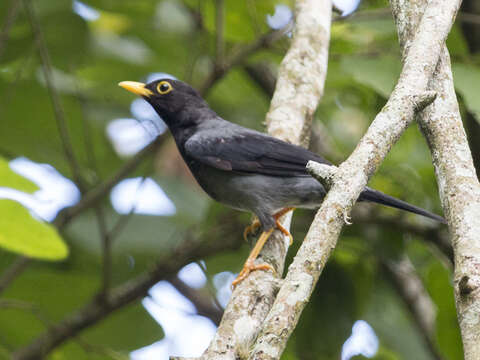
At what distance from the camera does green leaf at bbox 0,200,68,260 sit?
3150 millimetres

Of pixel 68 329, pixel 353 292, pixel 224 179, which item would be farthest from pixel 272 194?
pixel 68 329

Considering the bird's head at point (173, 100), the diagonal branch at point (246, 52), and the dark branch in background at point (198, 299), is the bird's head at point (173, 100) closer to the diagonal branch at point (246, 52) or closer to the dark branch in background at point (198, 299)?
the diagonal branch at point (246, 52)

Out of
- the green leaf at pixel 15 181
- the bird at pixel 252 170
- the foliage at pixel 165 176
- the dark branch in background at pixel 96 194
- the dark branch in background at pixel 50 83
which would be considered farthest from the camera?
the dark branch in background at pixel 96 194

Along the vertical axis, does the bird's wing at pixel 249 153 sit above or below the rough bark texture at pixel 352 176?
above

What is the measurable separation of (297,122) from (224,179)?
0.71 m

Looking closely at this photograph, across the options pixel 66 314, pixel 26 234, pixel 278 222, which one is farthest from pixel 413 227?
pixel 26 234

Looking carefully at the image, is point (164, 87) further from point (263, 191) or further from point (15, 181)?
point (15, 181)

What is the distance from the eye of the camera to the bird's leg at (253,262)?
12.0 ft

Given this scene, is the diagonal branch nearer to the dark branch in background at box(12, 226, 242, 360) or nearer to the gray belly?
the gray belly

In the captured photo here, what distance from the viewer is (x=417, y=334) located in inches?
225

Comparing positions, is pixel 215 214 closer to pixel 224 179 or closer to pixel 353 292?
pixel 224 179

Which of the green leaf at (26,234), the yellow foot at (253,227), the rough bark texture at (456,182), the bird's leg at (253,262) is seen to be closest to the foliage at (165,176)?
the yellow foot at (253,227)

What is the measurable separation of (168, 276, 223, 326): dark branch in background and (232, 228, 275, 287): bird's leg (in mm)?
2061

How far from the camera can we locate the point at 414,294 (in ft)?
19.3
